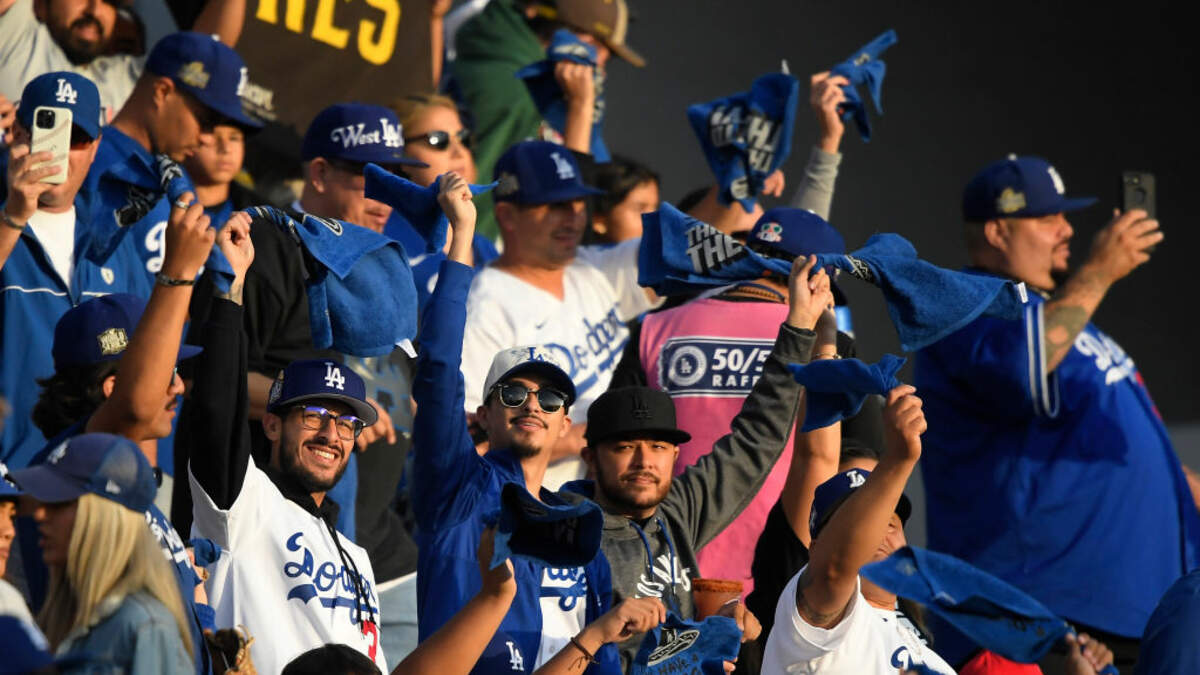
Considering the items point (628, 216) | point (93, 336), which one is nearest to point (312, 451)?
point (93, 336)

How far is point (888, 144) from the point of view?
9.95 metres

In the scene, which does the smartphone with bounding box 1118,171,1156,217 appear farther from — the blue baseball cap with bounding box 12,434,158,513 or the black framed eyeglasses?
the blue baseball cap with bounding box 12,434,158,513

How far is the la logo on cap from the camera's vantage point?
4.98 meters

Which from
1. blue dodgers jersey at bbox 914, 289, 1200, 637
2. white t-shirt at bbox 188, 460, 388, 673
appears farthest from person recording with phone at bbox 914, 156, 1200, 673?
white t-shirt at bbox 188, 460, 388, 673

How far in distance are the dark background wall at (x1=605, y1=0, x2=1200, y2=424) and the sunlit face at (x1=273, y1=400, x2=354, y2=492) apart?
16.2ft

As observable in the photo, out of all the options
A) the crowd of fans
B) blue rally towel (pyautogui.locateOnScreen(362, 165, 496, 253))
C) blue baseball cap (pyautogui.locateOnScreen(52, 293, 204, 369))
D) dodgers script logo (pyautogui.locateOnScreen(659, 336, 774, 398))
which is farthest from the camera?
dodgers script logo (pyautogui.locateOnScreen(659, 336, 774, 398))

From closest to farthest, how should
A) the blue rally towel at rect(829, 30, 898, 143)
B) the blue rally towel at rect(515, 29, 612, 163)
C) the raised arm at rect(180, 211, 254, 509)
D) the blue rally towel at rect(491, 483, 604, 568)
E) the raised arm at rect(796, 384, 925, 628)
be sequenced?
1. the blue rally towel at rect(491, 483, 604, 568)
2. the raised arm at rect(796, 384, 925, 628)
3. the raised arm at rect(180, 211, 254, 509)
4. the blue rally towel at rect(829, 30, 898, 143)
5. the blue rally towel at rect(515, 29, 612, 163)

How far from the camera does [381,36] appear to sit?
8.71 meters

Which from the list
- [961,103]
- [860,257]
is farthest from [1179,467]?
[961,103]

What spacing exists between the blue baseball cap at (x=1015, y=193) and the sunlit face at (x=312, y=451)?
9.43 ft

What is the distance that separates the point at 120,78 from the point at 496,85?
6.55 ft

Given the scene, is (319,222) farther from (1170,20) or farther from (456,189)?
(1170,20)

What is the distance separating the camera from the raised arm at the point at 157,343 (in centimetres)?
454

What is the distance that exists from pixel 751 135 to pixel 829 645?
10.2 feet
